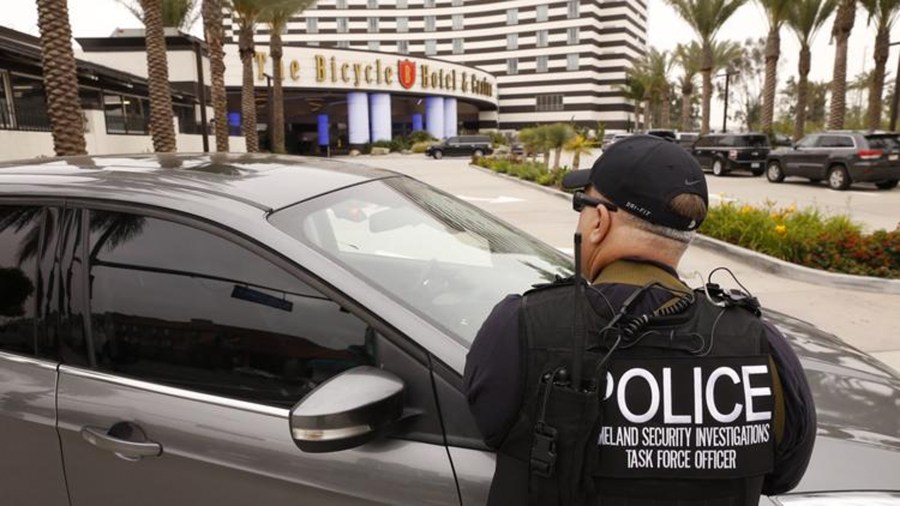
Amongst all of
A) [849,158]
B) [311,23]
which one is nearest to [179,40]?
[849,158]

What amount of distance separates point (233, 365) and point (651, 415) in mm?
1144

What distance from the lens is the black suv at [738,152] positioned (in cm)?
2097

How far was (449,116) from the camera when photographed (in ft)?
202

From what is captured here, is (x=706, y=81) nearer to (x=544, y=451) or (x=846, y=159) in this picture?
(x=846, y=159)

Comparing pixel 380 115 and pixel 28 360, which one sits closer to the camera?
pixel 28 360

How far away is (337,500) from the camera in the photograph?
1.50 meters

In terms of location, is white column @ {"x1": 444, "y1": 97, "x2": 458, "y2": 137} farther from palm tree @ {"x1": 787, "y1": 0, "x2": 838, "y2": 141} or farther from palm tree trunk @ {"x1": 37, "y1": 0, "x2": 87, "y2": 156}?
palm tree trunk @ {"x1": 37, "y1": 0, "x2": 87, "y2": 156}

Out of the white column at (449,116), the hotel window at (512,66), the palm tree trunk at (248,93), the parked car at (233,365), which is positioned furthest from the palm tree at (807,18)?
the hotel window at (512,66)

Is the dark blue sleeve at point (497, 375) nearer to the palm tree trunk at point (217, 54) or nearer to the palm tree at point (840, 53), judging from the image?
the palm tree trunk at point (217, 54)

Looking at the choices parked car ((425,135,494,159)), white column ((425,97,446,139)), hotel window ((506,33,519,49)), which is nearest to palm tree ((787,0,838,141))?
parked car ((425,135,494,159))

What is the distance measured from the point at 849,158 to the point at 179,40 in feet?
100

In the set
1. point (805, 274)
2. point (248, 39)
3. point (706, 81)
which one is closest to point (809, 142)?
point (805, 274)

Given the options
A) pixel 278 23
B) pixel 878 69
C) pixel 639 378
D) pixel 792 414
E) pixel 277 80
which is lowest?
pixel 792 414

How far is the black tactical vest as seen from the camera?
109 cm
